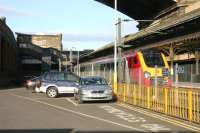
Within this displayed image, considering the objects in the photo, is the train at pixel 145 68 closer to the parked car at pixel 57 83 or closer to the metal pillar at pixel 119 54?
the metal pillar at pixel 119 54

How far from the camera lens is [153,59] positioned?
31219mm

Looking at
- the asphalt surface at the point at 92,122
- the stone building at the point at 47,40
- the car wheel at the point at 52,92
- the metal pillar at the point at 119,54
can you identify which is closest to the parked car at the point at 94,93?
the metal pillar at the point at 119,54

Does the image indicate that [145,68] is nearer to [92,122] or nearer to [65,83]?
[65,83]

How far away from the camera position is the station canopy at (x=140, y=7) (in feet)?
238

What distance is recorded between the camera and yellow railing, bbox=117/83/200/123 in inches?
616

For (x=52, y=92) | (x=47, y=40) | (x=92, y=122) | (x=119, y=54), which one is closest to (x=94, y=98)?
(x=119, y=54)

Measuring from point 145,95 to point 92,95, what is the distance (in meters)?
5.15

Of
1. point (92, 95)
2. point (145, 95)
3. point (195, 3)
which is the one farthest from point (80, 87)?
point (195, 3)

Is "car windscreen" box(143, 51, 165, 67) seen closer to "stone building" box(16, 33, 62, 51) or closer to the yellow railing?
the yellow railing

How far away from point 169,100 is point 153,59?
13265 mm

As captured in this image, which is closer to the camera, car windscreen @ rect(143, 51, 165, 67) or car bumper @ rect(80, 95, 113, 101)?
car bumper @ rect(80, 95, 113, 101)

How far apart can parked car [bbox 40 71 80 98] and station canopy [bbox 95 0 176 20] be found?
3627 cm

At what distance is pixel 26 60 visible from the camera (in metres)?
129

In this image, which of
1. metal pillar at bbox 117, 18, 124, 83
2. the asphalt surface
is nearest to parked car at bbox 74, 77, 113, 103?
metal pillar at bbox 117, 18, 124, 83
